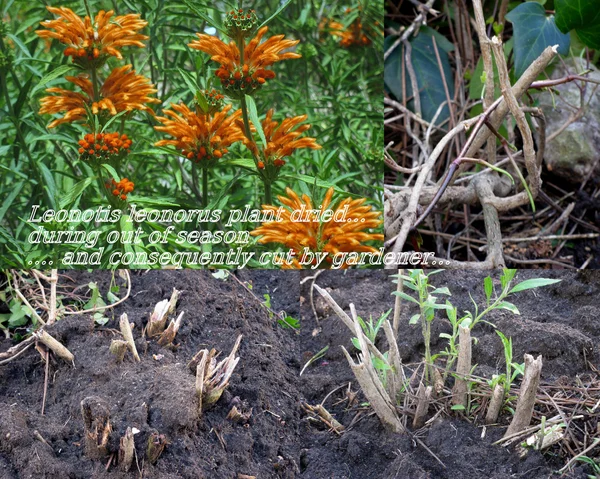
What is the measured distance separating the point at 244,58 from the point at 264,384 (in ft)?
2.70

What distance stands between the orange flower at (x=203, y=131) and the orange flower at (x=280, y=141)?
0.06 m

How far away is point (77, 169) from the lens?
1.69m

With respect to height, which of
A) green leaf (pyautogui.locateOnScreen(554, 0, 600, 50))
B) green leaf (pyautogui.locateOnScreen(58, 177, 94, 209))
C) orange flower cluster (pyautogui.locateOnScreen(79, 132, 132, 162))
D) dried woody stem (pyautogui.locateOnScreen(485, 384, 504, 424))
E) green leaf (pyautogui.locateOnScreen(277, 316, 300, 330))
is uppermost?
green leaf (pyautogui.locateOnScreen(554, 0, 600, 50))

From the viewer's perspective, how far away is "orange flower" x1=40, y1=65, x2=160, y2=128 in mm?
1639

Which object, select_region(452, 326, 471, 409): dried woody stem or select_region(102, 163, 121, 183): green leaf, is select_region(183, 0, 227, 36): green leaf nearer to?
select_region(102, 163, 121, 183): green leaf

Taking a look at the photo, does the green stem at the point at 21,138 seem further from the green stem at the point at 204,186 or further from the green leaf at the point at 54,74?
the green stem at the point at 204,186

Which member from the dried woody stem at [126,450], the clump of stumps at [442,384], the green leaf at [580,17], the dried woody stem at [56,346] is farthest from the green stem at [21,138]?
the green leaf at [580,17]

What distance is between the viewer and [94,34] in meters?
1.59

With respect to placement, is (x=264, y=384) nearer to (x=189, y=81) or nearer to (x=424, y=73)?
(x=189, y=81)

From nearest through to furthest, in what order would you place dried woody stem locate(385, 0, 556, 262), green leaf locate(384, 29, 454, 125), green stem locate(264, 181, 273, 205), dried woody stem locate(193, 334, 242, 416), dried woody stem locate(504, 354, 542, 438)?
1. dried woody stem locate(504, 354, 542, 438)
2. dried woody stem locate(193, 334, 242, 416)
3. dried woody stem locate(385, 0, 556, 262)
4. green stem locate(264, 181, 273, 205)
5. green leaf locate(384, 29, 454, 125)

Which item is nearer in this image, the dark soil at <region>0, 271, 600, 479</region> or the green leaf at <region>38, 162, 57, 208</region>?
the dark soil at <region>0, 271, 600, 479</region>

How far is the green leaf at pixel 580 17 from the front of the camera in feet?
5.25

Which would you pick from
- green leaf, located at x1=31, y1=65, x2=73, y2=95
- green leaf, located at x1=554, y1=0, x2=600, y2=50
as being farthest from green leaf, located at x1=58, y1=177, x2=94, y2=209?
green leaf, located at x1=554, y1=0, x2=600, y2=50

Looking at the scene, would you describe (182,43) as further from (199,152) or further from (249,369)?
(249,369)
